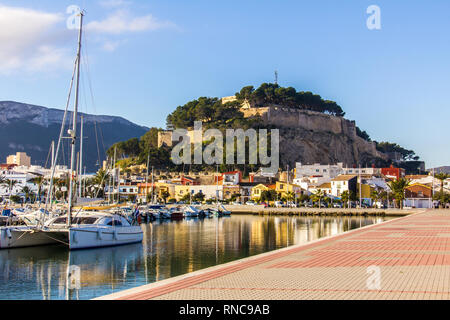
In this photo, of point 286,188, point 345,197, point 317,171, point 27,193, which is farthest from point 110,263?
point 317,171

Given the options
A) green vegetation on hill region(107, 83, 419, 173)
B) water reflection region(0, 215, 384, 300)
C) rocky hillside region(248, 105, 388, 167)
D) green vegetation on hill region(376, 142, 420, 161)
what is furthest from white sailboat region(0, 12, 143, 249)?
green vegetation on hill region(376, 142, 420, 161)

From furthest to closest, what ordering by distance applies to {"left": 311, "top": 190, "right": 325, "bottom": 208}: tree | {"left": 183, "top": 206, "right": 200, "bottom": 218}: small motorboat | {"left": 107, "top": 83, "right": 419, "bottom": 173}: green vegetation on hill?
{"left": 107, "top": 83, "right": 419, "bottom": 173}: green vegetation on hill, {"left": 311, "top": 190, "right": 325, "bottom": 208}: tree, {"left": 183, "top": 206, "right": 200, "bottom": 218}: small motorboat

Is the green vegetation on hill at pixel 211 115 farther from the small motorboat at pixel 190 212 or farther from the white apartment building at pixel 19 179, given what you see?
the small motorboat at pixel 190 212

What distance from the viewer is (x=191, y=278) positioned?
12.2 m

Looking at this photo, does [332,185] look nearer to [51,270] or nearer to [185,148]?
[185,148]

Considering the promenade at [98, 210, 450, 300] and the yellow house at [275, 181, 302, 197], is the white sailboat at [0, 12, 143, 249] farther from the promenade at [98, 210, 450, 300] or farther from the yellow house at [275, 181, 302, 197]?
the yellow house at [275, 181, 302, 197]

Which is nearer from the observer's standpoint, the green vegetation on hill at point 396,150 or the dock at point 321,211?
the dock at point 321,211

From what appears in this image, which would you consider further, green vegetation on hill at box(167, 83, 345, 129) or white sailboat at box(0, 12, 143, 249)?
green vegetation on hill at box(167, 83, 345, 129)

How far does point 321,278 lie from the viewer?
1184 cm

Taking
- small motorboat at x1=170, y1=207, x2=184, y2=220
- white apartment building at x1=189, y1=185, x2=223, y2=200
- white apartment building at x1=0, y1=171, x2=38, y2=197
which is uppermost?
white apartment building at x1=0, y1=171, x2=38, y2=197

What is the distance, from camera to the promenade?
32.9ft

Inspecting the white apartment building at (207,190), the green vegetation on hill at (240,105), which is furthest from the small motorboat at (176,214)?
the green vegetation on hill at (240,105)

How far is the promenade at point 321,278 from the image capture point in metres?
10.0

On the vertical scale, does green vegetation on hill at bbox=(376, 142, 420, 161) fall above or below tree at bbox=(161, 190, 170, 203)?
above
